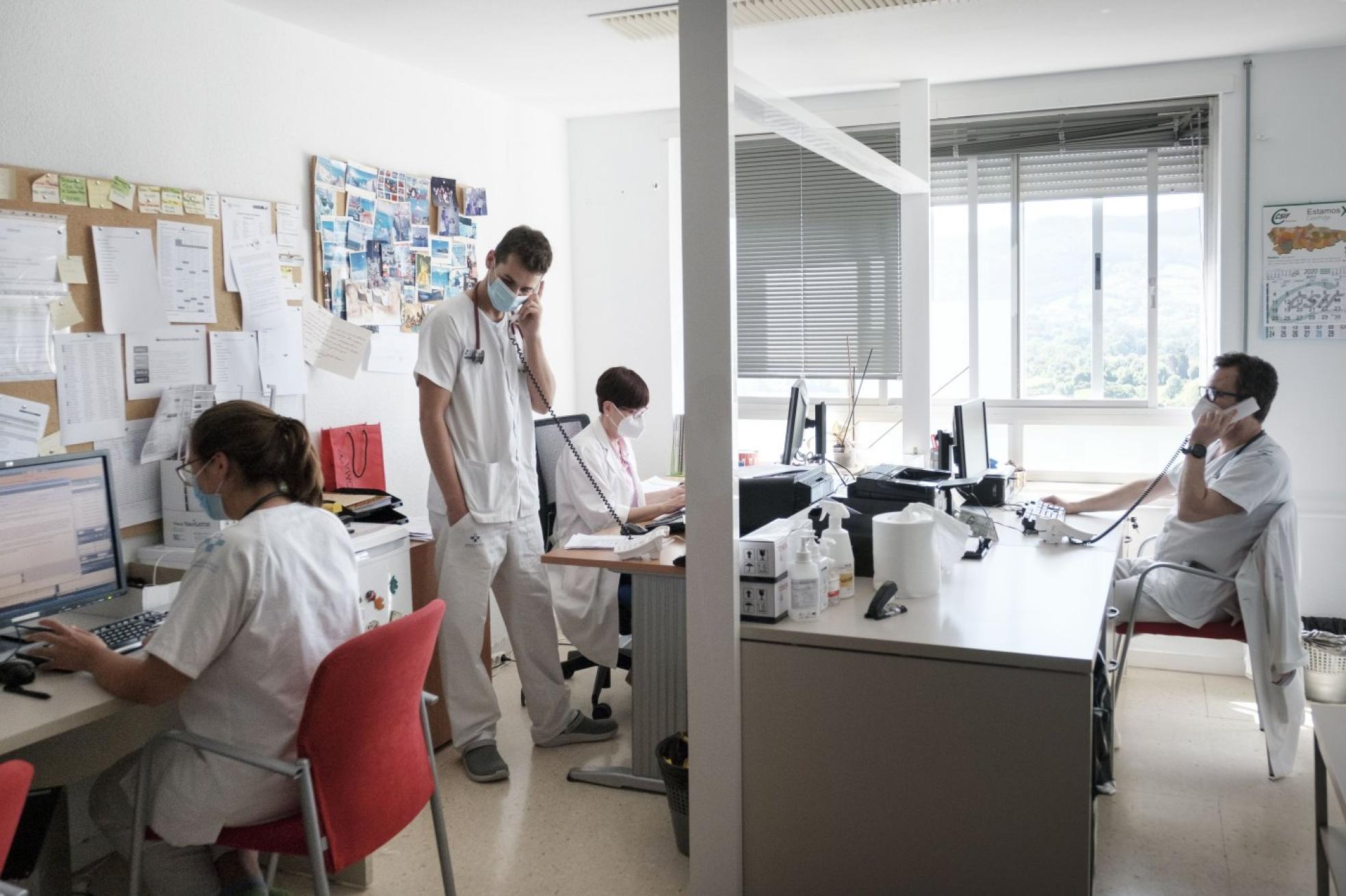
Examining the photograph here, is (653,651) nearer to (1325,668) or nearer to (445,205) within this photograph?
(445,205)

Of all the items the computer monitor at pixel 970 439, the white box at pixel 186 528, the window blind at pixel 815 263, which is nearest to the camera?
the white box at pixel 186 528

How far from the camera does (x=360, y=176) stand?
393 cm

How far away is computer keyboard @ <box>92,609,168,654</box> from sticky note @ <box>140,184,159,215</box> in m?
1.31

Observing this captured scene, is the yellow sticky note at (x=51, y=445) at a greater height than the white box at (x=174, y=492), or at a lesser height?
greater

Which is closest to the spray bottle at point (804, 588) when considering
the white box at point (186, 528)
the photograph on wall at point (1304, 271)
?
the white box at point (186, 528)

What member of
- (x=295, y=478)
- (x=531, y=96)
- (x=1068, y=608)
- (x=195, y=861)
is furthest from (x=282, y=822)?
(x=531, y=96)

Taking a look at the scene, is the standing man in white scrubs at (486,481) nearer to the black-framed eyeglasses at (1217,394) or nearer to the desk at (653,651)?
the desk at (653,651)

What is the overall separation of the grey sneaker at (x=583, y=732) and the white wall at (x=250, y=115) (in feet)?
4.25

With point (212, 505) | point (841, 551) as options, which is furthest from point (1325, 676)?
point (212, 505)

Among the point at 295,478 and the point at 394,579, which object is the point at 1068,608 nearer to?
the point at 295,478

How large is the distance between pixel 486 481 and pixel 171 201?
4.18 feet

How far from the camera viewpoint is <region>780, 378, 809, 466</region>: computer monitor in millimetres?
3723

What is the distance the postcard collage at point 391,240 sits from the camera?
12.4 ft

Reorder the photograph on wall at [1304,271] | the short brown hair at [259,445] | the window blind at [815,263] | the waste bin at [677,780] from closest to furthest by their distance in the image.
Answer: the short brown hair at [259,445] < the waste bin at [677,780] < the photograph on wall at [1304,271] < the window blind at [815,263]
